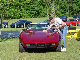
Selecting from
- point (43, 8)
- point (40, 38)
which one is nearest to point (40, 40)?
point (40, 38)

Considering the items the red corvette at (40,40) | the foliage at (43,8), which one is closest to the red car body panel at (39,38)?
the red corvette at (40,40)

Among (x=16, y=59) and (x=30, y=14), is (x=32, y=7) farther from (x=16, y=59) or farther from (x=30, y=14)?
(x=16, y=59)

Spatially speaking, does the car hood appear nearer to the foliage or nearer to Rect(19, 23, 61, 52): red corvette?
Rect(19, 23, 61, 52): red corvette

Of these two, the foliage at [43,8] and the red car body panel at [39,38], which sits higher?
the red car body panel at [39,38]

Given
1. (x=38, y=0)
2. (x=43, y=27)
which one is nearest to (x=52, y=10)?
(x=38, y=0)

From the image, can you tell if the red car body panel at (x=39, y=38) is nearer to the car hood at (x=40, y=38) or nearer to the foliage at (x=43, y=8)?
the car hood at (x=40, y=38)

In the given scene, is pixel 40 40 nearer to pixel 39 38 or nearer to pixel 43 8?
pixel 39 38

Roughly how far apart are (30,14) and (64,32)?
67.1 m

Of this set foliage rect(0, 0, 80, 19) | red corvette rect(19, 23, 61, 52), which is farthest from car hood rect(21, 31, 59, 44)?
foliage rect(0, 0, 80, 19)

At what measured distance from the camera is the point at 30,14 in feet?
248

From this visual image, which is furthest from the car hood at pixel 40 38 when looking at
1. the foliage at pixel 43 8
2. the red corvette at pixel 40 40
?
the foliage at pixel 43 8

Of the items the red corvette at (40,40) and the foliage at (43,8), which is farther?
the foliage at (43,8)

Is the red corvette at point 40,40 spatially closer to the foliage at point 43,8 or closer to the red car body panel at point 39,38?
the red car body panel at point 39,38

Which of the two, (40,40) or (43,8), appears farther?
(43,8)
